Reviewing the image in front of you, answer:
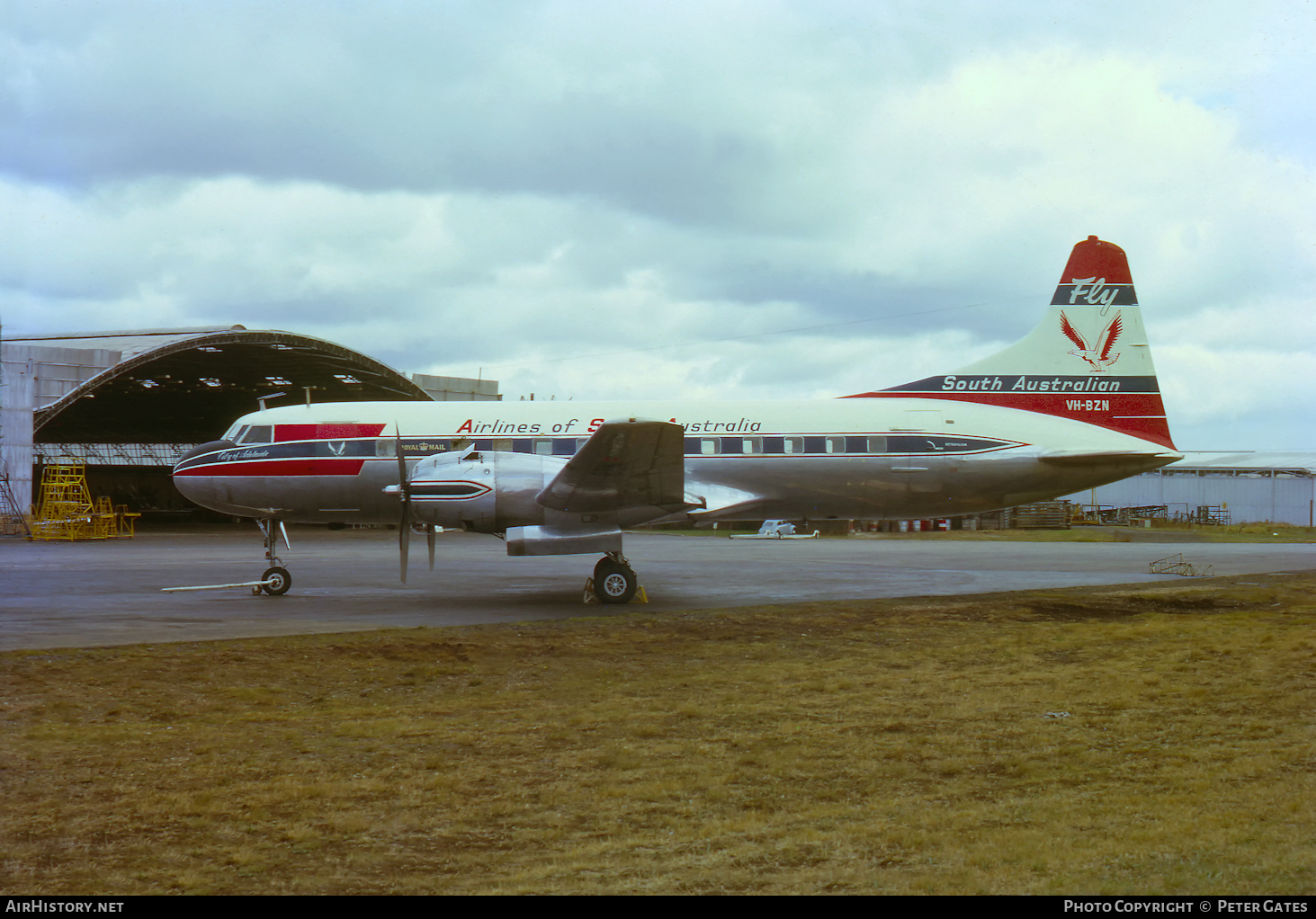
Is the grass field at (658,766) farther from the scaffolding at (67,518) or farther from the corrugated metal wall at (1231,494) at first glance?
the corrugated metal wall at (1231,494)

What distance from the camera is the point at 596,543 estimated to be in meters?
17.6

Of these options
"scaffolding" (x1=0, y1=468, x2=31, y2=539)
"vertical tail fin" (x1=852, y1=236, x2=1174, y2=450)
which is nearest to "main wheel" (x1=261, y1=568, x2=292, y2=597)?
"vertical tail fin" (x1=852, y1=236, x2=1174, y2=450)

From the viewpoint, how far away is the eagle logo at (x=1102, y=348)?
21.1 m

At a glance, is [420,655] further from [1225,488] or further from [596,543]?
[1225,488]

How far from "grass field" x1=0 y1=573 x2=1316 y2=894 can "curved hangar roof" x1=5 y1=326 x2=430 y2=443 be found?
36.2 meters

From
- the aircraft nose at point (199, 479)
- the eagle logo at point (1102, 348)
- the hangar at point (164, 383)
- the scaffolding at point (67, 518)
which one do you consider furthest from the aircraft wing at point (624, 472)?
the scaffolding at point (67, 518)

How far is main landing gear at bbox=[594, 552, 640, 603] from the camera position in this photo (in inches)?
720

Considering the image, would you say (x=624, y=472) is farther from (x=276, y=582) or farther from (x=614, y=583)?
(x=276, y=582)

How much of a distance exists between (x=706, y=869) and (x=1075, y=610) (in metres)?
14.9

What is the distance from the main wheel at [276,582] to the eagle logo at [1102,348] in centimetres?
1862

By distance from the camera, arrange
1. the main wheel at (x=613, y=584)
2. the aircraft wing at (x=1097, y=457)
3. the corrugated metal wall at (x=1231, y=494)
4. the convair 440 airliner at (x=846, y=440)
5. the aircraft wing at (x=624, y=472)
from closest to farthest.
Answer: the aircraft wing at (x=624, y=472)
the main wheel at (x=613, y=584)
the aircraft wing at (x=1097, y=457)
the convair 440 airliner at (x=846, y=440)
the corrugated metal wall at (x=1231, y=494)

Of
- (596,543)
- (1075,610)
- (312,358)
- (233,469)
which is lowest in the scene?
(1075,610)

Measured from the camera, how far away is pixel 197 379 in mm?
51344
